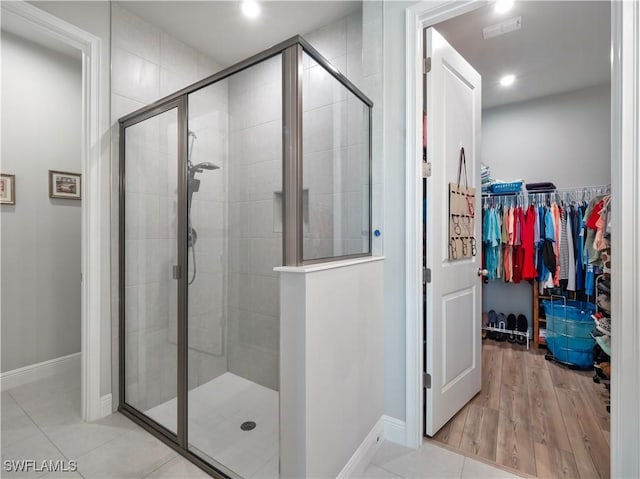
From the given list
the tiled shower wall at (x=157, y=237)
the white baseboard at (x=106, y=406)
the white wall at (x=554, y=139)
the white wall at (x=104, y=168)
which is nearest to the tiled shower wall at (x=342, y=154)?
the tiled shower wall at (x=157, y=237)

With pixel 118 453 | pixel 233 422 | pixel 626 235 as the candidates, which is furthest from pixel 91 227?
pixel 626 235

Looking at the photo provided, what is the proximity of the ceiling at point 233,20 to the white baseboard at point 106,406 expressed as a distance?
260 centimetres

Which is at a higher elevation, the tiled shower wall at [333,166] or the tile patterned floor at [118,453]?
the tiled shower wall at [333,166]

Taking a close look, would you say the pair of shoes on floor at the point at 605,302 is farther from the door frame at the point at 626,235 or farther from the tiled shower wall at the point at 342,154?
the tiled shower wall at the point at 342,154

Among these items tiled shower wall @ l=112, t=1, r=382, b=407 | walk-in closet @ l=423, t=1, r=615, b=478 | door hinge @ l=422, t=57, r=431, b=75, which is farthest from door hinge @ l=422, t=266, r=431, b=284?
door hinge @ l=422, t=57, r=431, b=75

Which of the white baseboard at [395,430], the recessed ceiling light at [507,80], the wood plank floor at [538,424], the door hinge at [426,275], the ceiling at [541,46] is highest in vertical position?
the recessed ceiling light at [507,80]

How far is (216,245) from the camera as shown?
177 cm

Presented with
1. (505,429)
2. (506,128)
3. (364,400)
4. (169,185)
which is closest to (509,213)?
(506,128)

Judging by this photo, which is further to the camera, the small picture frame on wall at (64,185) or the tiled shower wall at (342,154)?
the small picture frame on wall at (64,185)

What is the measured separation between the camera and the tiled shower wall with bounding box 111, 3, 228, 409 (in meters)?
1.74

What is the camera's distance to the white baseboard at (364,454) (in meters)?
1.43

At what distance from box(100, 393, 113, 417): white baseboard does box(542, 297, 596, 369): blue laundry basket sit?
3760 millimetres

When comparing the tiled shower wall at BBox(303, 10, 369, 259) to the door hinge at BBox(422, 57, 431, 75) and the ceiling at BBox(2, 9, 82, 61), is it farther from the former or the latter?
the ceiling at BBox(2, 9, 82, 61)

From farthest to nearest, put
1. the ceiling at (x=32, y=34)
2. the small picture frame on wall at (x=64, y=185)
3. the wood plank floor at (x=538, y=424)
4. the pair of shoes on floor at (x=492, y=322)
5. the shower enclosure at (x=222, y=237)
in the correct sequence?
the pair of shoes on floor at (x=492, y=322) → the small picture frame on wall at (x=64, y=185) → the ceiling at (x=32, y=34) → the wood plank floor at (x=538, y=424) → the shower enclosure at (x=222, y=237)
